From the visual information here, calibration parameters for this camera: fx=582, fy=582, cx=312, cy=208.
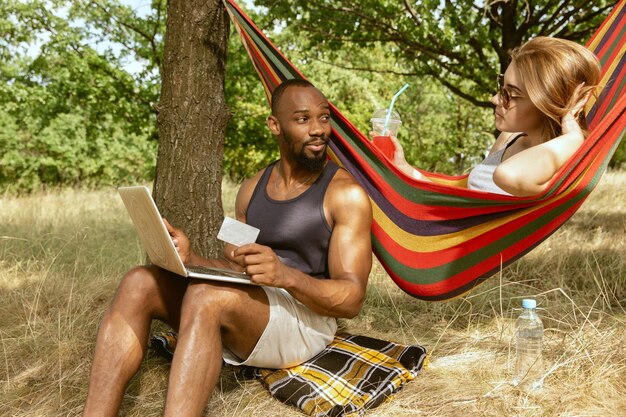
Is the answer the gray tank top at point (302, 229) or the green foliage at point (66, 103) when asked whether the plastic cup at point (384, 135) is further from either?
the green foliage at point (66, 103)

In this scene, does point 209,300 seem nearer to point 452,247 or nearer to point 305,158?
point 305,158

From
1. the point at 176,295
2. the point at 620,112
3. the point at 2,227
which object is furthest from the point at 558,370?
the point at 2,227

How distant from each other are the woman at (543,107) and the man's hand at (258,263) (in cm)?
78

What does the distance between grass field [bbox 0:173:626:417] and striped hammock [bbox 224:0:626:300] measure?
0.87 feet

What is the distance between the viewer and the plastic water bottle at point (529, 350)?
2.05m

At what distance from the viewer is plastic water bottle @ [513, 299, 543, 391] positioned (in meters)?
2.05

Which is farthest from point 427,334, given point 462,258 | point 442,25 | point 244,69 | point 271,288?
point 244,69

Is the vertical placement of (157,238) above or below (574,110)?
below

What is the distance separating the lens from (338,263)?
2008 mm

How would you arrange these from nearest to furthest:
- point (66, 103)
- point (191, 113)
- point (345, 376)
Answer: point (345, 376), point (191, 113), point (66, 103)

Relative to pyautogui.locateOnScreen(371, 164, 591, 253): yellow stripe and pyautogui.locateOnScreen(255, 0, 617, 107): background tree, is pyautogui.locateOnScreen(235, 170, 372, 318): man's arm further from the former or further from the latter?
pyautogui.locateOnScreen(255, 0, 617, 107): background tree

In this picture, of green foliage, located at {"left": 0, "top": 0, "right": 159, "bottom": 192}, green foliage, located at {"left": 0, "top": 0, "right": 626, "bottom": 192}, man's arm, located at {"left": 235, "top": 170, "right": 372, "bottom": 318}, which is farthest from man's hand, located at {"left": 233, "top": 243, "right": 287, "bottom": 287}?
green foliage, located at {"left": 0, "top": 0, "right": 159, "bottom": 192}

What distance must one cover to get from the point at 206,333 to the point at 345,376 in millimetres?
597

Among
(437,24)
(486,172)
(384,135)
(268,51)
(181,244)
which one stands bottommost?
(181,244)
